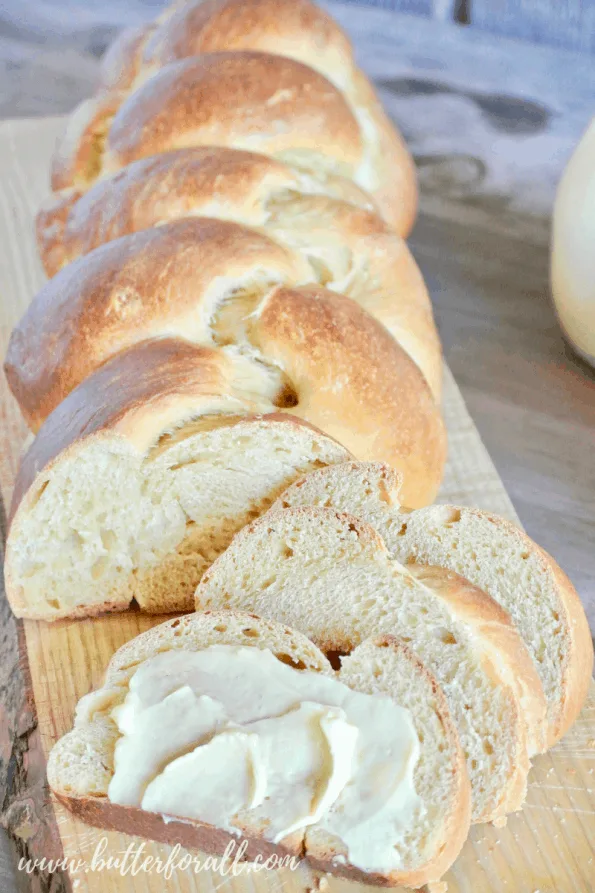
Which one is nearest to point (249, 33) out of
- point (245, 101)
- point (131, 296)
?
point (245, 101)

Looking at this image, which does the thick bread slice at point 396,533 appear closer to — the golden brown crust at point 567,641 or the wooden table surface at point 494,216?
the golden brown crust at point 567,641

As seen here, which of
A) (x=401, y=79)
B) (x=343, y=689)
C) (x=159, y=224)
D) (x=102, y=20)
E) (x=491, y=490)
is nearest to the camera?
(x=343, y=689)

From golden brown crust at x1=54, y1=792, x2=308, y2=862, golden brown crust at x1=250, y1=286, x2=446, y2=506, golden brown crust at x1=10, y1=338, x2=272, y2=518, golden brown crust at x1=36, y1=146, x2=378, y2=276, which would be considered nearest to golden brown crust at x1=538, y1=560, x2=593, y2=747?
golden brown crust at x1=250, y1=286, x2=446, y2=506

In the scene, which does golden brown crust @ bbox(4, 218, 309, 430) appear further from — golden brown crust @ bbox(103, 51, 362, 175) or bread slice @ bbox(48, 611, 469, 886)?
bread slice @ bbox(48, 611, 469, 886)

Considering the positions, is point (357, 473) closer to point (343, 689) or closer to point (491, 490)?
point (343, 689)

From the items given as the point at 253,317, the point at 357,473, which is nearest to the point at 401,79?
the point at 253,317
